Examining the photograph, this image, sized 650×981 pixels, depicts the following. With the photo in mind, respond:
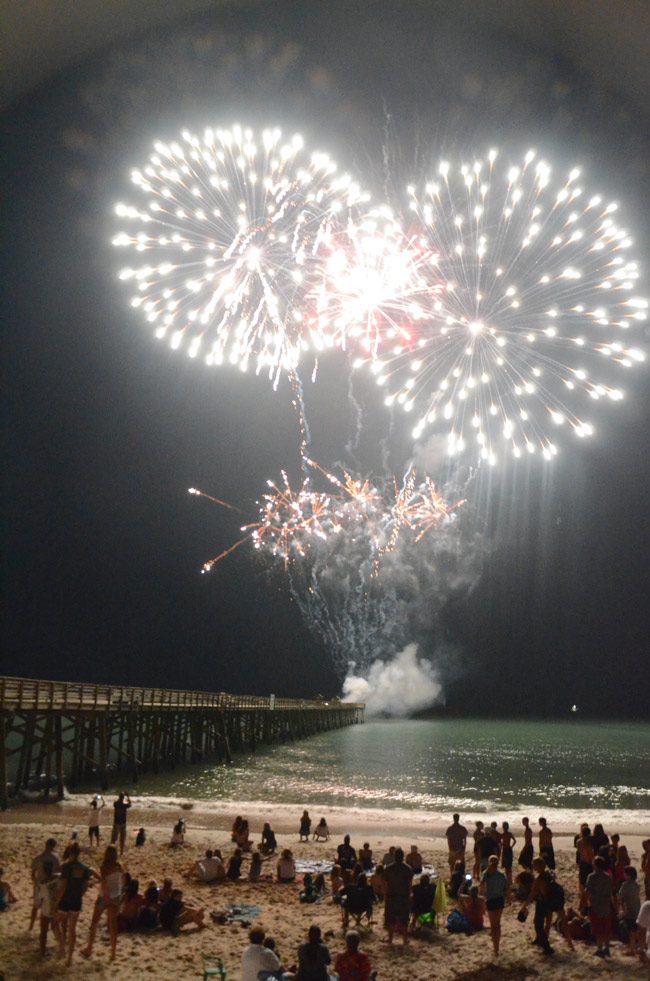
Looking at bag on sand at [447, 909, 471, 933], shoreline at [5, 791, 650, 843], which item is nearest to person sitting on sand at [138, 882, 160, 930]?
bag on sand at [447, 909, 471, 933]

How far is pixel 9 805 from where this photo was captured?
2134 cm

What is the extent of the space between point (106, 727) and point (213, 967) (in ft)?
76.7

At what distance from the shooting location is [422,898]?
9242 millimetres

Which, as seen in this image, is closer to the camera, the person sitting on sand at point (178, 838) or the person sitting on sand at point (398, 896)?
the person sitting on sand at point (398, 896)

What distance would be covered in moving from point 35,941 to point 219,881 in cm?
497

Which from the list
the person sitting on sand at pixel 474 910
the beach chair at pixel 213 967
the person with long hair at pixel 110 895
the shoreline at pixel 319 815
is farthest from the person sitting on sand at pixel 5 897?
the shoreline at pixel 319 815

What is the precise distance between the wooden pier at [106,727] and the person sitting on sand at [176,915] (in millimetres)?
13567

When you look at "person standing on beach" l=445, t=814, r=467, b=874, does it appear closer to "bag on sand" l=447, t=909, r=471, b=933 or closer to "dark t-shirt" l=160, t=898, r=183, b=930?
"bag on sand" l=447, t=909, r=471, b=933

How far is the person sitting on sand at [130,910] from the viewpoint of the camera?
887 cm

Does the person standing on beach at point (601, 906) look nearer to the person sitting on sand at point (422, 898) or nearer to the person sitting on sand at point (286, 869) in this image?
the person sitting on sand at point (422, 898)

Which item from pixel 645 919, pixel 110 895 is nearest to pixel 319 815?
pixel 110 895

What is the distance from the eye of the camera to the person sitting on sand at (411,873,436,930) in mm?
9172

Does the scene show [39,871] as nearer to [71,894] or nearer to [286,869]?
[71,894]

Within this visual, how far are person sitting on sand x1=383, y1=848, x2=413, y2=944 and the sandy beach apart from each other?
21 cm
